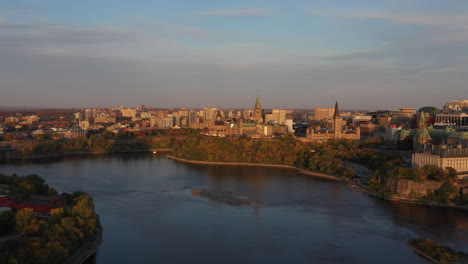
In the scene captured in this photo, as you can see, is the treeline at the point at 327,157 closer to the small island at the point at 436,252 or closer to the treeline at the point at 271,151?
the treeline at the point at 271,151

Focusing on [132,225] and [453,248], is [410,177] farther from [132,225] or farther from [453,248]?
[132,225]

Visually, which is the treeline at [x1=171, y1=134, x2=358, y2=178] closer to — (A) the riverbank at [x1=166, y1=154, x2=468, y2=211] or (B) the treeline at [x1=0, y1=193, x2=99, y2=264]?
(A) the riverbank at [x1=166, y1=154, x2=468, y2=211]

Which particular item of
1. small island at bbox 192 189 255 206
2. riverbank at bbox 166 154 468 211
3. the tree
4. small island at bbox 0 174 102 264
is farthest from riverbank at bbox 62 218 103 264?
Result: riverbank at bbox 166 154 468 211

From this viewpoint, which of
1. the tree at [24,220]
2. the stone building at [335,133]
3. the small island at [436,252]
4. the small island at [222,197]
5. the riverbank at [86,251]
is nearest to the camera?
the riverbank at [86,251]

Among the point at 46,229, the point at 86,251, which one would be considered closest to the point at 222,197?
the point at 86,251

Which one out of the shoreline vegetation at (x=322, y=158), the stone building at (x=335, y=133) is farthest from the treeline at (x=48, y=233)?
the stone building at (x=335, y=133)

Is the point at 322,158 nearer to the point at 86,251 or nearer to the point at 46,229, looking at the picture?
the point at 86,251
